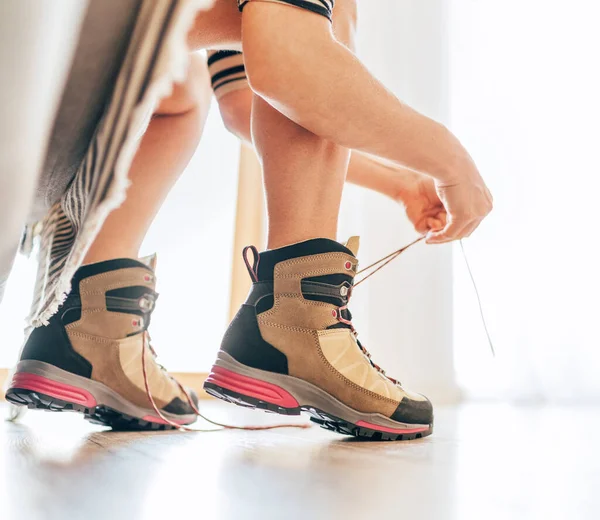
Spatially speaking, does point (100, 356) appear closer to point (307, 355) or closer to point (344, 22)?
point (307, 355)

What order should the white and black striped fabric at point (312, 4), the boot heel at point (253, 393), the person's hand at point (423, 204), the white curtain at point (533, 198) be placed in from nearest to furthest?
the white and black striped fabric at point (312, 4)
the boot heel at point (253, 393)
the person's hand at point (423, 204)
the white curtain at point (533, 198)

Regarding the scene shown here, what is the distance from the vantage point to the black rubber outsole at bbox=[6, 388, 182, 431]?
0.71 meters

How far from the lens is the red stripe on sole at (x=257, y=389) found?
0.69 m

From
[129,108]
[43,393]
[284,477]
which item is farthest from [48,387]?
[129,108]

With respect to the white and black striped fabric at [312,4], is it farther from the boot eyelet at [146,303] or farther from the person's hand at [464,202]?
the boot eyelet at [146,303]

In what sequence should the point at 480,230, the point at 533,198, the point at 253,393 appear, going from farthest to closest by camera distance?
the point at 480,230
the point at 533,198
the point at 253,393

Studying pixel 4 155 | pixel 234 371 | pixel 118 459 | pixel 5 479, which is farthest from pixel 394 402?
pixel 4 155

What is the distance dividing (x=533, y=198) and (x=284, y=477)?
1886mm

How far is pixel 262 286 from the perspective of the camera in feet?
2.43

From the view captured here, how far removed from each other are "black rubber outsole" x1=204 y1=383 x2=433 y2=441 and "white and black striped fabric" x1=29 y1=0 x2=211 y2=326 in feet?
1.07

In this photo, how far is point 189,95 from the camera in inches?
35.8

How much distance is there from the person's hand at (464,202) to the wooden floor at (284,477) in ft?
0.89

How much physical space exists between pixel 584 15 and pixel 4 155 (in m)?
2.26

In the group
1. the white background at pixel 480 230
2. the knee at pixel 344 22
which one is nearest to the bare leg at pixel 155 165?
the knee at pixel 344 22
